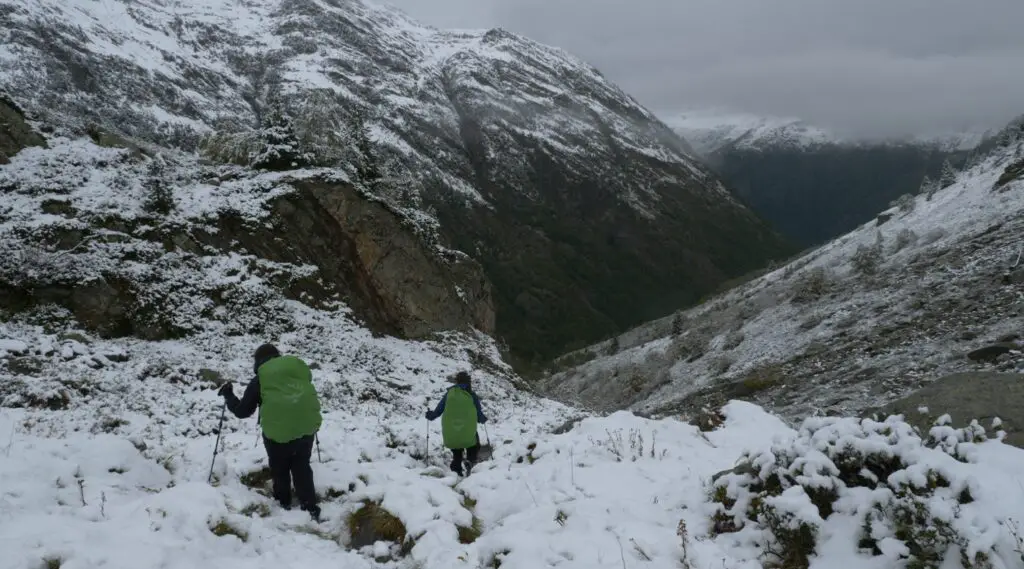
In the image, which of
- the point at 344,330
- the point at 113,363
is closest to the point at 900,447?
the point at 113,363

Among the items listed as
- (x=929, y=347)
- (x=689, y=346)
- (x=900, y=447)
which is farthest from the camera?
(x=689, y=346)

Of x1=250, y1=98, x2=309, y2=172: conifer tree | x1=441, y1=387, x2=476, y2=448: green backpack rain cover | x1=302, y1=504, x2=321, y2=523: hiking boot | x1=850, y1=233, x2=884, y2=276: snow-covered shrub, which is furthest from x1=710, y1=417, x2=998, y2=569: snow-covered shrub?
x1=850, y1=233, x2=884, y2=276: snow-covered shrub

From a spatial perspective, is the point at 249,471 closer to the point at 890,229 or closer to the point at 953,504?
the point at 953,504

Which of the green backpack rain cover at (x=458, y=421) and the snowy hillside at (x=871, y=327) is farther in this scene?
the snowy hillside at (x=871, y=327)

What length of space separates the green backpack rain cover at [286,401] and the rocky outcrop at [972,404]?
662cm

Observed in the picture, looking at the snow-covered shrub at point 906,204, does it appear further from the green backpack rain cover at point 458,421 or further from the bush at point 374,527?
the bush at point 374,527

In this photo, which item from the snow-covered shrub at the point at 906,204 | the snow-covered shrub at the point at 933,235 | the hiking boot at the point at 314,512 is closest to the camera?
the hiking boot at the point at 314,512

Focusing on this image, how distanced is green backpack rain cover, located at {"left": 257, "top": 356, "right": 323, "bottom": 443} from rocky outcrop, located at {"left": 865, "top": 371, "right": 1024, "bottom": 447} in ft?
21.7

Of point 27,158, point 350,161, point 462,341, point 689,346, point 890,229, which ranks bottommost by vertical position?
point 689,346

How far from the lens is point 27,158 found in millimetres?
18875

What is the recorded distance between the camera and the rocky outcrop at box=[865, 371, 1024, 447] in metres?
6.12

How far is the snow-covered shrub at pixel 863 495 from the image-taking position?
419 centimetres

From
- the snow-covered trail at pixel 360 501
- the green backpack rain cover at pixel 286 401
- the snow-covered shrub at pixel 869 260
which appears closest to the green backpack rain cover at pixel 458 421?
the snow-covered trail at pixel 360 501

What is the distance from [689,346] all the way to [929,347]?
20349mm
